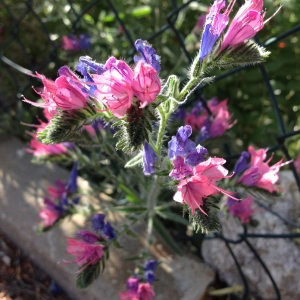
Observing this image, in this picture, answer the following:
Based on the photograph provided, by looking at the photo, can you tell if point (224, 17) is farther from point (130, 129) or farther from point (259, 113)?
point (259, 113)

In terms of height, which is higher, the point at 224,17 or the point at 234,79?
the point at 224,17

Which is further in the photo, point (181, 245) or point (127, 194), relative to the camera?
point (181, 245)

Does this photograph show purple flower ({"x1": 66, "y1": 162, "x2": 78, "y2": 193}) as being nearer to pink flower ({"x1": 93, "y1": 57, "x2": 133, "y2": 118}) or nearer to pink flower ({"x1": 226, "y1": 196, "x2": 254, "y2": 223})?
pink flower ({"x1": 226, "y1": 196, "x2": 254, "y2": 223})

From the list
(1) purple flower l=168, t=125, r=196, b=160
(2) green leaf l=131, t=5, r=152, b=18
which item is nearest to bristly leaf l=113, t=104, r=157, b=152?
(1) purple flower l=168, t=125, r=196, b=160

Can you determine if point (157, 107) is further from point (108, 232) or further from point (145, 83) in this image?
point (108, 232)

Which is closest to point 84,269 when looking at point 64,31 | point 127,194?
point 127,194

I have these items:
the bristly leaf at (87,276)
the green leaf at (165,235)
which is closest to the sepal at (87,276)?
the bristly leaf at (87,276)

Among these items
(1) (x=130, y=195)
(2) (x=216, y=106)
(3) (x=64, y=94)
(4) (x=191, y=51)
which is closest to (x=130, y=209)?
(1) (x=130, y=195)
